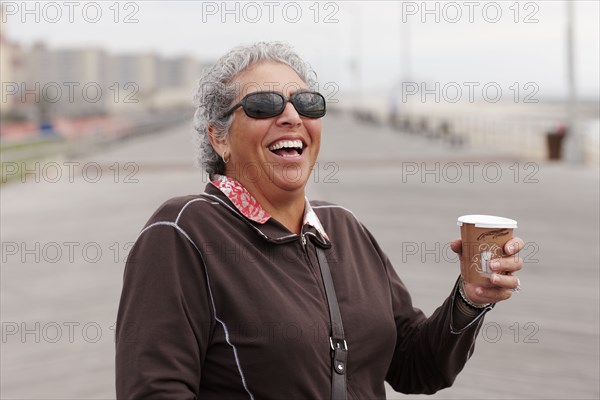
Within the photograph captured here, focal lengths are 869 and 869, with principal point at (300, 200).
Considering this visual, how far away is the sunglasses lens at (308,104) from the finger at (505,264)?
66 centimetres

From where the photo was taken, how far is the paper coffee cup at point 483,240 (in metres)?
2.24

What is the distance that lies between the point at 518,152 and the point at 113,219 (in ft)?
50.2

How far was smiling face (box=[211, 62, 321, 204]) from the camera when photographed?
8.06 feet

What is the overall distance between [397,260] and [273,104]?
19.5ft

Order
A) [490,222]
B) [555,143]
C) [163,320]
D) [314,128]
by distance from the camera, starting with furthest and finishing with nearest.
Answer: [555,143] → [314,128] → [490,222] → [163,320]

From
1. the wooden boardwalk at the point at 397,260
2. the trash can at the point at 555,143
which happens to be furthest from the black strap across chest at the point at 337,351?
the trash can at the point at 555,143

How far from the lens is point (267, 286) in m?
2.27

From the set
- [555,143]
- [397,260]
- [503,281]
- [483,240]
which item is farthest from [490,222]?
[555,143]

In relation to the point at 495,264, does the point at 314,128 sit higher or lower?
higher

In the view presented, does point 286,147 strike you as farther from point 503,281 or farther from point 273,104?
point 503,281

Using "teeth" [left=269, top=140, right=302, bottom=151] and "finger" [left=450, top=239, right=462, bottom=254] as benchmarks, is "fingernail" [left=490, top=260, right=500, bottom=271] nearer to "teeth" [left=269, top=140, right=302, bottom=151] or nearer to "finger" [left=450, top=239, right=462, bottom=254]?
"finger" [left=450, top=239, right=462, bottom=254]

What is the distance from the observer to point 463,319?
2.56 meters

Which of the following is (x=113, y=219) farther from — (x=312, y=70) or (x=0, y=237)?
(x=312, y=70)

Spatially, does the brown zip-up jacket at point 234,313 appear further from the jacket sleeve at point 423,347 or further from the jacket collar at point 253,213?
the jacket sleeve at point 423,347
